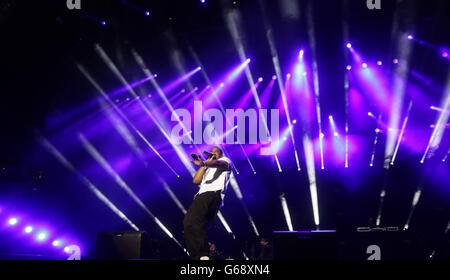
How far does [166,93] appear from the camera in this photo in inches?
344

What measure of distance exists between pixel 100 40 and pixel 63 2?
1192 mm

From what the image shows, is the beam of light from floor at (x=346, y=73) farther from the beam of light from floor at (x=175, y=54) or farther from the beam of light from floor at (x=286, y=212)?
the beam of light from floor at (x=175, y=54)

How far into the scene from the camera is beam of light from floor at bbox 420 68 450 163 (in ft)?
27.1

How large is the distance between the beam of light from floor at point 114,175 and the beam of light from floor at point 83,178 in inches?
17.5

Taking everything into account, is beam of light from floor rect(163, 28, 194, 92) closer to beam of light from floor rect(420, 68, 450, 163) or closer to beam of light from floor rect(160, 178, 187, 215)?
beam of light from floor rect(160, 178, 187, 215)

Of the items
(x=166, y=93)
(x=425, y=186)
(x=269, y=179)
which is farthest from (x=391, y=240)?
(x=166, y=93)

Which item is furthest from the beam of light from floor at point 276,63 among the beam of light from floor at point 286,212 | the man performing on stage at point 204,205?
the man performing on stage at point 204,205

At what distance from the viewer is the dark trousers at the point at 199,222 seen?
4.48 m

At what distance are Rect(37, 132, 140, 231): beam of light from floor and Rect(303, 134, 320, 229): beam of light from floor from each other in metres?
4.30

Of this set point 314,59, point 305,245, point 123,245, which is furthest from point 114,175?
point 305,245

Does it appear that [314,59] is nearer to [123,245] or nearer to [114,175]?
[114,175]

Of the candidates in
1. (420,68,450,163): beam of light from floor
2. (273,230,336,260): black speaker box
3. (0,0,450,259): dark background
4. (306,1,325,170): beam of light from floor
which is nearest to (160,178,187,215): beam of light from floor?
(0,0,450,259): dark background

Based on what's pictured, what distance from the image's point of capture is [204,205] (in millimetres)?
4680

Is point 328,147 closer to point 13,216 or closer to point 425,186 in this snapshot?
point 425,186
